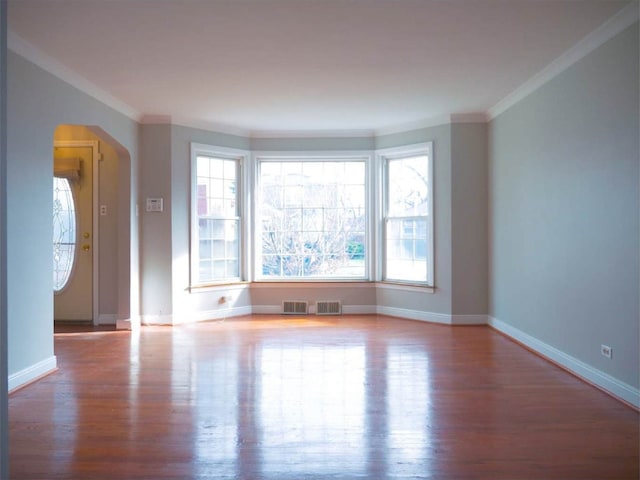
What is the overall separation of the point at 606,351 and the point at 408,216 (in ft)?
11.3

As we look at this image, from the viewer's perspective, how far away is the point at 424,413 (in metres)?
3.22

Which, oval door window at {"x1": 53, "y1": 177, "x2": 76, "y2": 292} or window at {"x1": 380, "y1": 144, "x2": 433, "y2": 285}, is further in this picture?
window at {"x1": 380, "y1": 144, "x2": 433, "y2": 285}

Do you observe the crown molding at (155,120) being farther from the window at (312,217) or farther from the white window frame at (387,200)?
the white window frame at (387,200)

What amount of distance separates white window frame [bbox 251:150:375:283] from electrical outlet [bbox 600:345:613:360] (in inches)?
145

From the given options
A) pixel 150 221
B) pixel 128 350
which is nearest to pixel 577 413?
pixel 128 350

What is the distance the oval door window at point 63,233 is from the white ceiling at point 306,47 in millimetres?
1549

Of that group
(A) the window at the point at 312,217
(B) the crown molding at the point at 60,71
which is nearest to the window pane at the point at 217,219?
(A) the window at the point at 312,217

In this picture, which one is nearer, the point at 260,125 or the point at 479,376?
the point at 479,376

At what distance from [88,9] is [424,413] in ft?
11.4

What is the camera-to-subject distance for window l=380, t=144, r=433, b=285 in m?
6.50

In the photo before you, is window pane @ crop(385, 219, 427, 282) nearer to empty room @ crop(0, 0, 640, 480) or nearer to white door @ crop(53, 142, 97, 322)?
empty room @ crop(0, 0, 640, 480)

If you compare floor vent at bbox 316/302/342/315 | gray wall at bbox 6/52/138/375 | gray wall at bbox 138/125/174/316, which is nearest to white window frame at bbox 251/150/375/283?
floor vent at bbox 316/302/342/315

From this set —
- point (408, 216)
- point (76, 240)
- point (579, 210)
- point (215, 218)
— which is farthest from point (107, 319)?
point (579, 210)

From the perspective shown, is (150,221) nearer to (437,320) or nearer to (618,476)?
(437,320)
